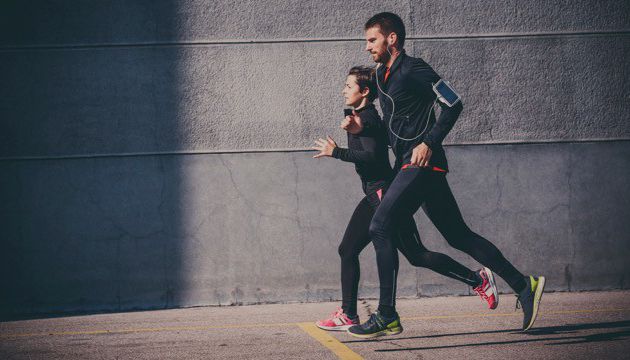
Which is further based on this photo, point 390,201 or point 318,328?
point 318,328

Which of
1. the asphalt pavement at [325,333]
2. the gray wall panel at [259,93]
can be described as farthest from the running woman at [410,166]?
the gray wall panel at [259,93]

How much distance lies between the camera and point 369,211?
5.09 meters

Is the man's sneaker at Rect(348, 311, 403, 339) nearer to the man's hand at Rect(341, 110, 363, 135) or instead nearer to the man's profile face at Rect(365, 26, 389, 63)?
the man's hand at Rect(341, 110, 363, 135)

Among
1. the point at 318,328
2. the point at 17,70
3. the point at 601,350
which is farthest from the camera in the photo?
the point at 17,70

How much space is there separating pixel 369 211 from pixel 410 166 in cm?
60

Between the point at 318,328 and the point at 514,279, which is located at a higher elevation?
the point at 514,279

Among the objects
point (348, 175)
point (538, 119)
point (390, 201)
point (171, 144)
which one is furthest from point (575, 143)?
point (171, 144)

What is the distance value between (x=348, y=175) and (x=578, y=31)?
2.84 meters

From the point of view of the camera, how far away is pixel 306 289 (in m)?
7.07

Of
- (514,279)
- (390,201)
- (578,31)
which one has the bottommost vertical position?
(514,279)

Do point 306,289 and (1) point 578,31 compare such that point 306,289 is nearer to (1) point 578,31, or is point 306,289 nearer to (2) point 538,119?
(2) point 538,119

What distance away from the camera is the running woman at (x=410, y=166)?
459cm

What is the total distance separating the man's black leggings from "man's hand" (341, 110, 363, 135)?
0.43 metres

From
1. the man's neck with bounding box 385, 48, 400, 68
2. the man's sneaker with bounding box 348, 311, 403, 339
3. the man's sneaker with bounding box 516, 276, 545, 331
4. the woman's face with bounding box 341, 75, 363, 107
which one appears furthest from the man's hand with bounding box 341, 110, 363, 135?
the man's sneaker with bounding box 516, 276, 545, 331
